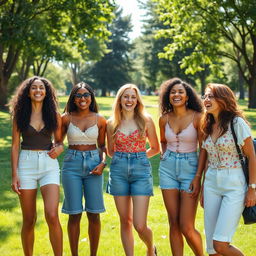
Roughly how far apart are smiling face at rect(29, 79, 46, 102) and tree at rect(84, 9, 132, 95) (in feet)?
197

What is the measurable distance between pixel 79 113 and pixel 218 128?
1864 millimetres

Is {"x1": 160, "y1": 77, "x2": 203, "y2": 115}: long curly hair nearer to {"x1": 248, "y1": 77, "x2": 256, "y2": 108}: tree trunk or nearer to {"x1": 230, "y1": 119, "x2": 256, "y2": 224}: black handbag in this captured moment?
{"x1": 230, "y1": 119, "x2": 256, "y2": 224}: black handbag

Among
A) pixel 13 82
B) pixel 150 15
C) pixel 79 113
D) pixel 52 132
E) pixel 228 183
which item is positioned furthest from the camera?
pixel 150 15

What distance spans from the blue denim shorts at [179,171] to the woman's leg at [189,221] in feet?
0.41

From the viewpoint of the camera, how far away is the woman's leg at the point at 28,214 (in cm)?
455

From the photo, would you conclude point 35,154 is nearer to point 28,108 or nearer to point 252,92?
point 28,108

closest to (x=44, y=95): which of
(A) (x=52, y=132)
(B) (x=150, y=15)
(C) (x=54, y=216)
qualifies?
(A) (x=52, y=132)

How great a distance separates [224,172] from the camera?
402cm

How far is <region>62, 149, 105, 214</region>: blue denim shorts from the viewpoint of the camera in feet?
15.7

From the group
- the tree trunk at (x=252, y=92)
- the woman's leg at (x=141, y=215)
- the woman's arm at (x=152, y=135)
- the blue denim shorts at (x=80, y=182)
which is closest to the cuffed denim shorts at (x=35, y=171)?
the blue denim shorts at (x=80, y=182)

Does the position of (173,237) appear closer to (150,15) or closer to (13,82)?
(13,82)

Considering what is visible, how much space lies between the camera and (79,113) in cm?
514

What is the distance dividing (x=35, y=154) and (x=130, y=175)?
44.5 inches

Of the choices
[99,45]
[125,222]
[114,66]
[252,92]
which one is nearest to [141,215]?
[125,222]
